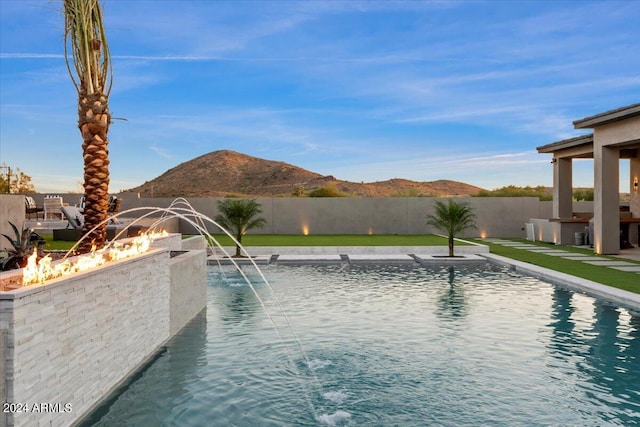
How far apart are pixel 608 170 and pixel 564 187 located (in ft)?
22.9

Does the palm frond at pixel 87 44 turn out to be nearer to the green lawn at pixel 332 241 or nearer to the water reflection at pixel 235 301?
the water reflection at pixel 235 301

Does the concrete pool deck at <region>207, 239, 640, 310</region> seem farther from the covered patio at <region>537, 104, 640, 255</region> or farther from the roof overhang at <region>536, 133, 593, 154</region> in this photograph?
the roof overhang at <region>536, 133, 593, 154</region>

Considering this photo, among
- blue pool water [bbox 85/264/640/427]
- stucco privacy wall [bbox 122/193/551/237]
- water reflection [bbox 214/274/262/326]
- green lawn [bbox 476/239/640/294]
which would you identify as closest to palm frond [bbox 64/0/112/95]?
water reflection [bbox 214/274/262/326]

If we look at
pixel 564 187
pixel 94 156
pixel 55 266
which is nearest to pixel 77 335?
pixel 55 266

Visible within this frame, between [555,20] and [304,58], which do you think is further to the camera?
[304,58]

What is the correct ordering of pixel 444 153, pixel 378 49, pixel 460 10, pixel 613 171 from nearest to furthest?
pixel 613 171 → pixel 460 10 → pixel 378 49 → pixel 444 153

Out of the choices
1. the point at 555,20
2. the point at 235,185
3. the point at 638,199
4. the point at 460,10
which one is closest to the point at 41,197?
the point at 460,10

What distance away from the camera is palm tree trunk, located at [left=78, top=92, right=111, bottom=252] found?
35.6 ft

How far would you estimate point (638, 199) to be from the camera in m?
22.7

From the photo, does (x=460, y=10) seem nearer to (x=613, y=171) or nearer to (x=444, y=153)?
(x=613, y=171)

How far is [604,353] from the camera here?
7.37m

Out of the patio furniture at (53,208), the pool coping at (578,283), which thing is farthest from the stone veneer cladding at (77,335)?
the patio furniture at (53,208)

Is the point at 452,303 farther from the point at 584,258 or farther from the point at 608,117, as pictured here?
the point at 608,117

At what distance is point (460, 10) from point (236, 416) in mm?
22946
